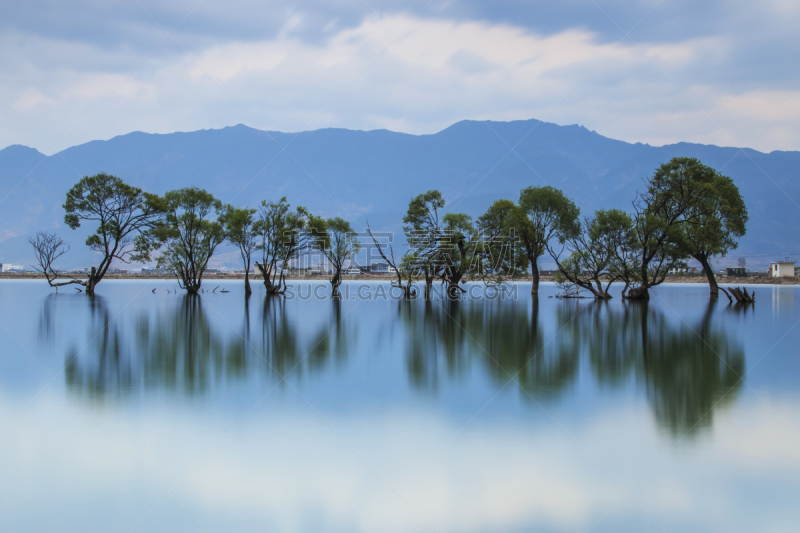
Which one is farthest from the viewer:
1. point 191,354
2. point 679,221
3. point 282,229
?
point 282,229

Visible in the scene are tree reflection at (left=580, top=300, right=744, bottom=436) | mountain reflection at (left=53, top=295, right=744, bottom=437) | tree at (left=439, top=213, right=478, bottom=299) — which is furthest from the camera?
tree at (left=439, top=213, right=478, bottom=299)

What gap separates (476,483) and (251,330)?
15.6 m

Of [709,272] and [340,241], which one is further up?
[340,241]

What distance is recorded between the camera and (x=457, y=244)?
136 ft

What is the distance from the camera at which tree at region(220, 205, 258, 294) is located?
155 ft

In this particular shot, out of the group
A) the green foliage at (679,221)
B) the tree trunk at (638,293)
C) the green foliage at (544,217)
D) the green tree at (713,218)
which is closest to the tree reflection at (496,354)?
the green foliage at (679,221)

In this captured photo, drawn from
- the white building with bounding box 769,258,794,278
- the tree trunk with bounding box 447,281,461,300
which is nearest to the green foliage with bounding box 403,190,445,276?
the tree trunk with bounding box 447,281,461,300

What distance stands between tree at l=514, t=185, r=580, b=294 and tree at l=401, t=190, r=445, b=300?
263 inches

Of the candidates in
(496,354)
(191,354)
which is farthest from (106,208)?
(496,354)

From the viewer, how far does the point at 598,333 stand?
19.8 m

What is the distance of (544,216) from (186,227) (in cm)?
2924

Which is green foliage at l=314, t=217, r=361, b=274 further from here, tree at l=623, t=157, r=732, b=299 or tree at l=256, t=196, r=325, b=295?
Result: tree at l=623, t=157, r=732, b=299

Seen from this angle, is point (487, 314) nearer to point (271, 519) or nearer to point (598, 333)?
point (598, 333)

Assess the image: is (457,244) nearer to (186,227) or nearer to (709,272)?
(186,227)
